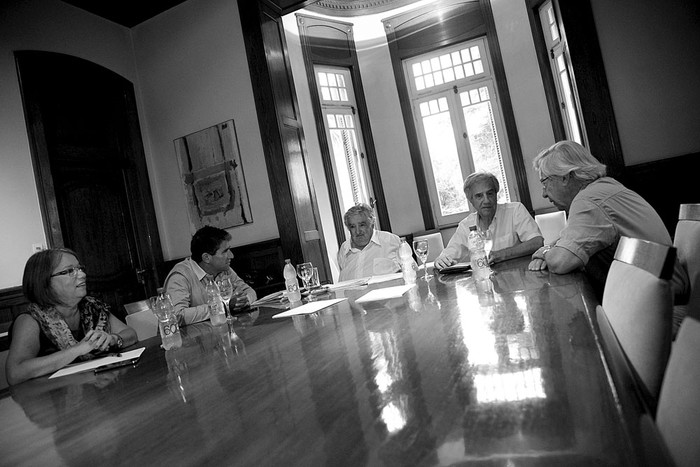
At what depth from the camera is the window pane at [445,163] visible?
6.04 m

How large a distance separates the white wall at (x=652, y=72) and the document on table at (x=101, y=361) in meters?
3.42

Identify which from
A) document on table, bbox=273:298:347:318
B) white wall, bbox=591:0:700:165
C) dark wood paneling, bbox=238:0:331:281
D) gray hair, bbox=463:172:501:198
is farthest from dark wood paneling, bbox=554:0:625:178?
document on table, bbox=273:298:347:318

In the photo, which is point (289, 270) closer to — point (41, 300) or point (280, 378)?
point (41, 300)

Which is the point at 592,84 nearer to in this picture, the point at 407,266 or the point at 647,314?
the point at 407,266

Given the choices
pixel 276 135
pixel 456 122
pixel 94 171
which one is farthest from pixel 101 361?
pixel 456 122

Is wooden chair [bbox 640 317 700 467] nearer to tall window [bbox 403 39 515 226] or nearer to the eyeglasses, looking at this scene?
the eyeglasses

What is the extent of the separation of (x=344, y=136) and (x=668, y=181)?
350cm

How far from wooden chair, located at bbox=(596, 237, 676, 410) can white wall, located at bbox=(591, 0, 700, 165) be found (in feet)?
9.95

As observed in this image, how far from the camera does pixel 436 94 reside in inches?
239

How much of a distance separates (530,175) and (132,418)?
5.29m

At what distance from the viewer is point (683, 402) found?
0.50 meters

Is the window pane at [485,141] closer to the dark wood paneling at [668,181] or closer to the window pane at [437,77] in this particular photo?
the window pane at [437,77]

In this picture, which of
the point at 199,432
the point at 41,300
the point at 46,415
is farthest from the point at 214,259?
the point at 199,432

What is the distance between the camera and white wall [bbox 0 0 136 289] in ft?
11.2
